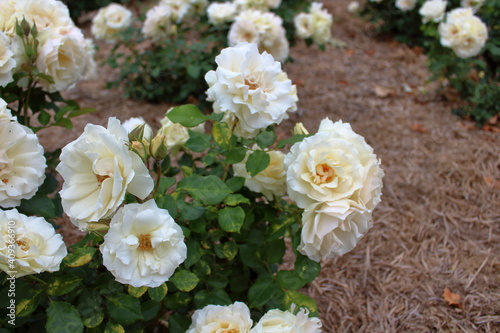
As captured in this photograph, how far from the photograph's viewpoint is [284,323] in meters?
1.13

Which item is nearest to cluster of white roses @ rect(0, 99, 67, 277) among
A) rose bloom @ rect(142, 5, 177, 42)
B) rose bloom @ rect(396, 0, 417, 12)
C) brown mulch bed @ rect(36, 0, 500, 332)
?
brown mulch bed @ rect(36, 0, 500, 332)

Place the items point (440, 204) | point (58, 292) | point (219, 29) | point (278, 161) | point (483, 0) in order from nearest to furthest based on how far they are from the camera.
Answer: point (58, 292)
point (278, 161)
point (440, 204)
point (219, 29)
point (483, 0)

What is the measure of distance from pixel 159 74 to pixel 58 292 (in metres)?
2.50

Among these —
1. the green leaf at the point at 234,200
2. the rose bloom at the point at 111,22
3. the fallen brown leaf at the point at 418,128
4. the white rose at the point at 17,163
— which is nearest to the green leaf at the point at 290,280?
the green leaf at the point at 234,200

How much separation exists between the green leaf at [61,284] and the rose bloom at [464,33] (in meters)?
2.96

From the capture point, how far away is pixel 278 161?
131 centimetres

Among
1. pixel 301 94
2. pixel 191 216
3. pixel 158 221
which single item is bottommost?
pixel 301 94

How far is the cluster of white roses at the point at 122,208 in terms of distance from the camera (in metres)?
0.94

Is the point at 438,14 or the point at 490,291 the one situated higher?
the point at 438,14

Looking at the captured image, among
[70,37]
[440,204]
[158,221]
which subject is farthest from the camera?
[440,204]

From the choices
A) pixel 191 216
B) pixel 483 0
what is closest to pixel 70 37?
pixel 191 216

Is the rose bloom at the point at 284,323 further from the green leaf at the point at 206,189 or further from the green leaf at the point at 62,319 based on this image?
the green leaf at the point at 62,319

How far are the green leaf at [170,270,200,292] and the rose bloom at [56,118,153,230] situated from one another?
0.91 feet

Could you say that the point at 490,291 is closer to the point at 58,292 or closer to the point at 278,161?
the point at 278,161
